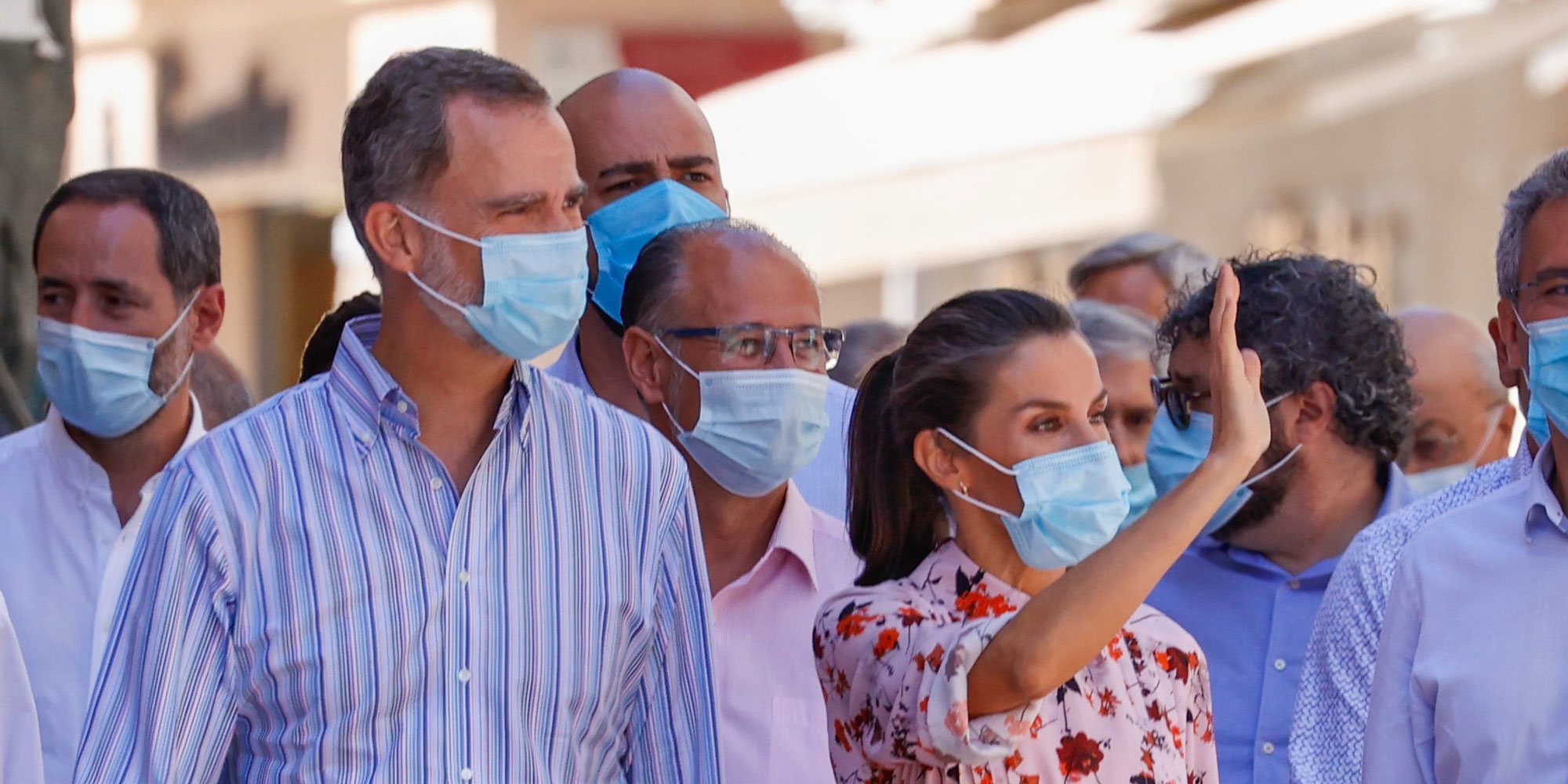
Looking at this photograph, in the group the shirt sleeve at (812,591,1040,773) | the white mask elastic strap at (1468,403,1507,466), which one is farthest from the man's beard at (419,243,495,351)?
the white mask elastic strap at (1468,403,1507,466)

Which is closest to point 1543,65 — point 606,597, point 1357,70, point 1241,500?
point 1357,70

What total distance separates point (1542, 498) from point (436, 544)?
153cm

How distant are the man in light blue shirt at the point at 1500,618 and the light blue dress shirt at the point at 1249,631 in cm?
95

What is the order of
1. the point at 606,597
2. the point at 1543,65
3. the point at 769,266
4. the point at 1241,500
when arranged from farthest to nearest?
1. the point at 1543,65
2. the point at 1241,500
3. the point at 769,266
4. the point at 606,597

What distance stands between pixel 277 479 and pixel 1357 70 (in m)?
12.5

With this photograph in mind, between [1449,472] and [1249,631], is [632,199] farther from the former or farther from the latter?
[1449,472]

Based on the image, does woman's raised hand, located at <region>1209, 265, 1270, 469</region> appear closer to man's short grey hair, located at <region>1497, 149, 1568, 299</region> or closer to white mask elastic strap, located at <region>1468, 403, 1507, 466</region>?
man's short grey hair, located at <region>1497, 149, 1568, 299</region>

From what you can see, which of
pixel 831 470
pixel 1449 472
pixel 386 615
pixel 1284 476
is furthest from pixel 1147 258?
pixel 386 615

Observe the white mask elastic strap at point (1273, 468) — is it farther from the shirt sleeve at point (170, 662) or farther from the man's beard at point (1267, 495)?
the shirt sleeve at point (170, 662)

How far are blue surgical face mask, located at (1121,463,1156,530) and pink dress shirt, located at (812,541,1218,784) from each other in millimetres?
1069

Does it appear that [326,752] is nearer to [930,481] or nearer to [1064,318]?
[930,481]

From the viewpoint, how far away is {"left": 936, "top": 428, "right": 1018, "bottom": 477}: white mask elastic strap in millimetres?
3314

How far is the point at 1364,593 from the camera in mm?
3568

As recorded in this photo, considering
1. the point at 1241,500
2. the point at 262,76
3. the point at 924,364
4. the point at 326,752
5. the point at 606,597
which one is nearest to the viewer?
the point at 326,752
